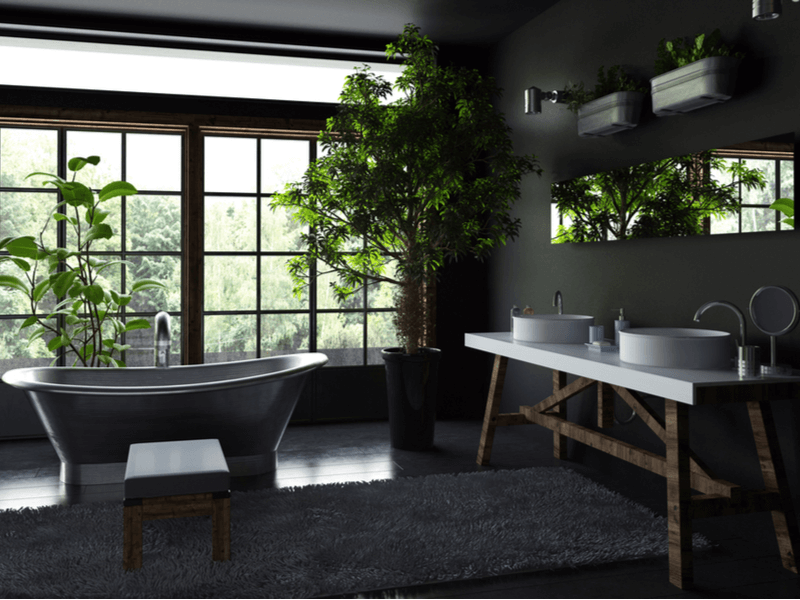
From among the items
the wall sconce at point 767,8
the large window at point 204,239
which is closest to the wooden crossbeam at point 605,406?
the wall sconce at point 767,8

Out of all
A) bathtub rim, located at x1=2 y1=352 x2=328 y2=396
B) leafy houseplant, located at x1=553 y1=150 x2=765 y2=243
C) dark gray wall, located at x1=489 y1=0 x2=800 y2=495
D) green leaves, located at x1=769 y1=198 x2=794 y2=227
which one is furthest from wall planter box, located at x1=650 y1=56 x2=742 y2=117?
bathtub rim, located at x1=2 y1=352 x2=328 y2=396

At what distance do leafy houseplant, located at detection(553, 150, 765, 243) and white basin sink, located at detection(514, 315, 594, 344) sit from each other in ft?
1.56

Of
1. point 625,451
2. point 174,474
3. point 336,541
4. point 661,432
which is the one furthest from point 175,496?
point 661,432

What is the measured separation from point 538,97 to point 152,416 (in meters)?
2.65

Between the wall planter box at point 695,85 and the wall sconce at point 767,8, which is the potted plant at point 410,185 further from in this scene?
the wall sconce at point 767,8

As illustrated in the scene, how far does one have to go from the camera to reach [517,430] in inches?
181

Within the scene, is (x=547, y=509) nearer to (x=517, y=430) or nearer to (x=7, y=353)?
(x=517, y=430)

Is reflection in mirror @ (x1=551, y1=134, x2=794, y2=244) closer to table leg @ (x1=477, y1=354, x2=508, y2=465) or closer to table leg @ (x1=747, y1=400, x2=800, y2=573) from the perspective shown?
table leg @ (x1=747, y1=400, x2=800, y2=573)

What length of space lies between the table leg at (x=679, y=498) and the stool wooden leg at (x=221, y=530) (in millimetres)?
1569

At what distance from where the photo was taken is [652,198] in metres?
3.14

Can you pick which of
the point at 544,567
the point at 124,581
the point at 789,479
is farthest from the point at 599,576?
the point at 124,581

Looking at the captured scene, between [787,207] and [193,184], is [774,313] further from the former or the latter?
[193,184]

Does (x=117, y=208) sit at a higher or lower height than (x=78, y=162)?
lower

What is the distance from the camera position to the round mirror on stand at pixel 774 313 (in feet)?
7.70
